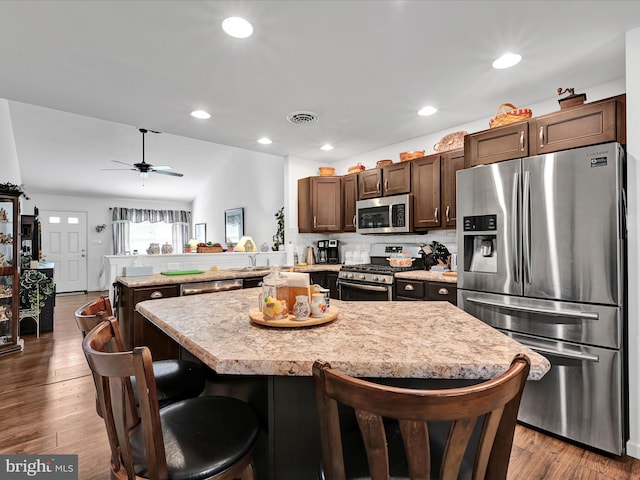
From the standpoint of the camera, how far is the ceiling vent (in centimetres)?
324

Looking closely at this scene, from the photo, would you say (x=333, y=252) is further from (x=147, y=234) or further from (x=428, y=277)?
(x=147, y=234)

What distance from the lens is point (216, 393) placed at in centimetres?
157

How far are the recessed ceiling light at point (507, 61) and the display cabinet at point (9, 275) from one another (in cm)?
482

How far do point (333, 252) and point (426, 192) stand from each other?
5.91 feet

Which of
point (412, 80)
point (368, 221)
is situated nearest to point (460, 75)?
point (412, 80)

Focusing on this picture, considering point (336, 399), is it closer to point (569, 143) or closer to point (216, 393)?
point (216, 393)

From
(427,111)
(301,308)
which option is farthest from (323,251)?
(301,308)

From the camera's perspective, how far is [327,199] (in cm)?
455

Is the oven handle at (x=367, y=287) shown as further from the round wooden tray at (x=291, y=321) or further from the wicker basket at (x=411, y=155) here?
the round wooden tray at (x=291, y=321)

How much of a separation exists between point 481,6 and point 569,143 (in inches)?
42.5

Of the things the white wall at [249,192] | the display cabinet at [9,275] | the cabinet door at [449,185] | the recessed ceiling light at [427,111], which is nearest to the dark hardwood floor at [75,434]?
the display cabinet at [9,275]

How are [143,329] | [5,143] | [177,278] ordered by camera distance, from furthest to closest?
[5,143] → [177,278] → [143,329]

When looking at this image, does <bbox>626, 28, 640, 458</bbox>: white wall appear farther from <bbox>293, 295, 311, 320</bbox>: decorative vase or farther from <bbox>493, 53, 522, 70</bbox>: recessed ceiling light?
<bbox>293, 295, 311, 320</bbox>: decorative vase

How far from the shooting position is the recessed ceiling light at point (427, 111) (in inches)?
124
